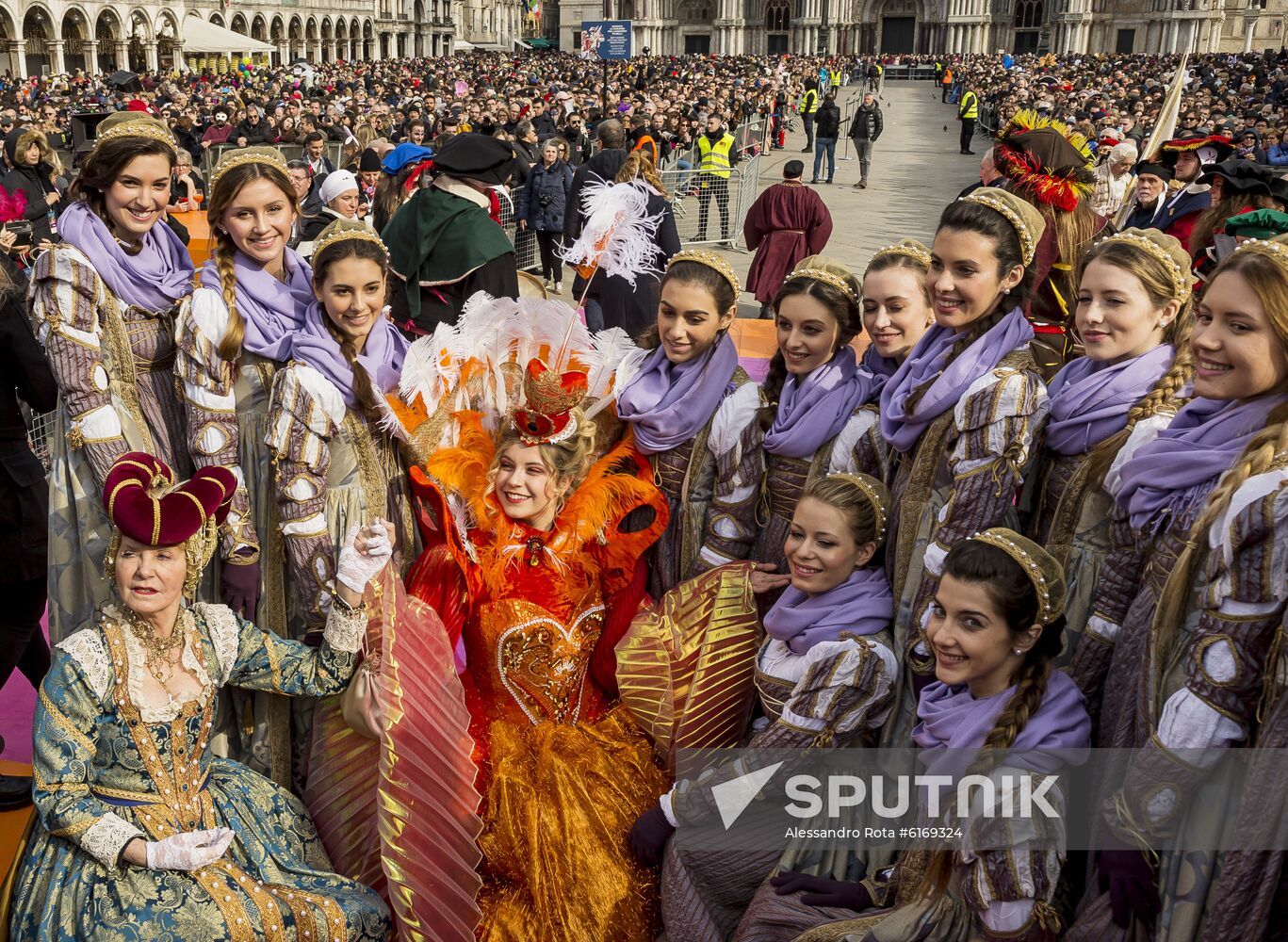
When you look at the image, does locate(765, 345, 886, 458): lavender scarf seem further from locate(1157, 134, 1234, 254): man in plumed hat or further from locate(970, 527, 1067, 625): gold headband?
locate(1157, 134, 1234, 254): man in plumed hat

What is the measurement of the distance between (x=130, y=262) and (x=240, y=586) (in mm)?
980

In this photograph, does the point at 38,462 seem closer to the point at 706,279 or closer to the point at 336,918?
the point at 336,918

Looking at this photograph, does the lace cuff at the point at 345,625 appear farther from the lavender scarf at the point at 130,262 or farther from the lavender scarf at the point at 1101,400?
the lavender scarf at the point at 1101,400

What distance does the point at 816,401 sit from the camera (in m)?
3.05

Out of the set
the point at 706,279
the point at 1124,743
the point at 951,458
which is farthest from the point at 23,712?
the point at 1124,743

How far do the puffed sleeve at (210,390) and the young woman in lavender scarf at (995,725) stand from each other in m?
1.83

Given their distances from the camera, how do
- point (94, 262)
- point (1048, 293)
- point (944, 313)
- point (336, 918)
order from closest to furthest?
point (336, 918) → point (944, 313) → point (94, 262) → point (1048, 293)

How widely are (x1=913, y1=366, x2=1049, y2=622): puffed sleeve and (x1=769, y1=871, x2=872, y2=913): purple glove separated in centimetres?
72

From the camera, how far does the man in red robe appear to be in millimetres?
9914

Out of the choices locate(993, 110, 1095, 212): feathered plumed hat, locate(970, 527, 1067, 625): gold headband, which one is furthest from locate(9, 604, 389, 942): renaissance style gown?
locate(993, 110, 1095, 212): feathered plumed hat

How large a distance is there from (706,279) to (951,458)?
3.09ft

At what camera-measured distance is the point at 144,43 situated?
49625mm

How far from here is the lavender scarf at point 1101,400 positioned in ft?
8.50

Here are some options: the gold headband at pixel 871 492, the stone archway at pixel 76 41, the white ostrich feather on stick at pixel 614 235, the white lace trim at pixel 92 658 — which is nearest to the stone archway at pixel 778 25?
the stone archway at pixel 76 41
